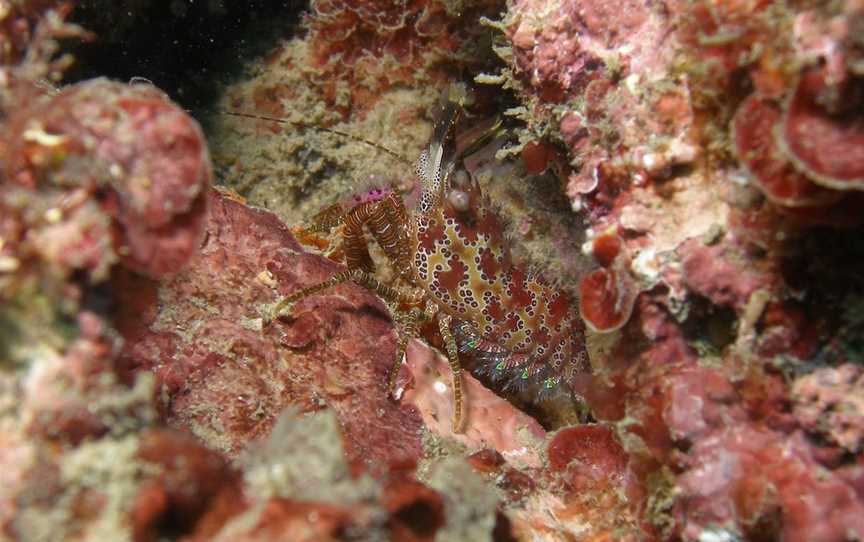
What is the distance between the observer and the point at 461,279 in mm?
4469

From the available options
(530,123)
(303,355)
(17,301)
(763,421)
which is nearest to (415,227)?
(530,123)

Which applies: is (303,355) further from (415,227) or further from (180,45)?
(180,45)

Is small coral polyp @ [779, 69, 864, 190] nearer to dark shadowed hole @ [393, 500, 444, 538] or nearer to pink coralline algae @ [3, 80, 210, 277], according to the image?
dark shadowed hole @ [393, 500, 444, 538]

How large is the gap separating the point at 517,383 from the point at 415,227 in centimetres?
156

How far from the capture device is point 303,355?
11.4 ft

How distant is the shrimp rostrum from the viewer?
4.36 meters

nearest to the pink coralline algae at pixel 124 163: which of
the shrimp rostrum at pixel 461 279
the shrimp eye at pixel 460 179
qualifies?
the shrimp rostrum at pixel 461 279

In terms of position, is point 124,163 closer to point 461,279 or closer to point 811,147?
point 811,147

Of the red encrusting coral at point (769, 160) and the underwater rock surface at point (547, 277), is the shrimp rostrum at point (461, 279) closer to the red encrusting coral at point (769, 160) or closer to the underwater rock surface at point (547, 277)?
the underwater rock surface at point (547, 277)

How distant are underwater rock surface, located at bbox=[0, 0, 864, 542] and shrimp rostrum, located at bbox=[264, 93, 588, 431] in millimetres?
227

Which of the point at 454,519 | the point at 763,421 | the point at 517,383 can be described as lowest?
the point at 517,383

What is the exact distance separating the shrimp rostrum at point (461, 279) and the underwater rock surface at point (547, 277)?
0.23 meters

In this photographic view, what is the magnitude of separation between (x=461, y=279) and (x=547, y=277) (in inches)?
29.1

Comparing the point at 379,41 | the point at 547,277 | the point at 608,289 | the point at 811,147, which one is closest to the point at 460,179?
the point at 547,277
